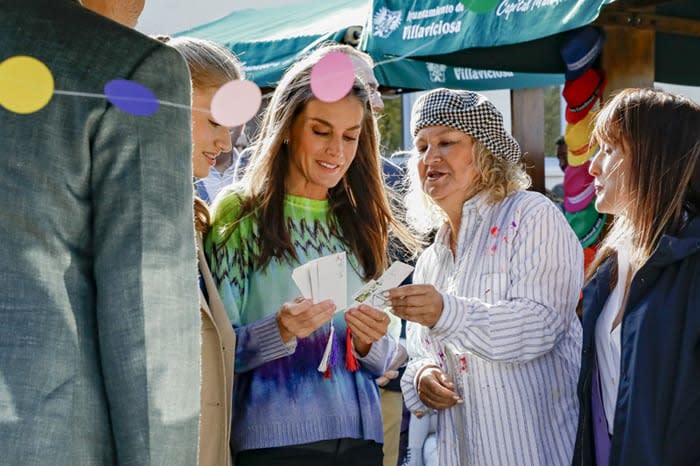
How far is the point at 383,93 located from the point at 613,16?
3.64 metres

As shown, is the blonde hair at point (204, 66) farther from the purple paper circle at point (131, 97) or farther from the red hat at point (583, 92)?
the red hat at point (583, 92)

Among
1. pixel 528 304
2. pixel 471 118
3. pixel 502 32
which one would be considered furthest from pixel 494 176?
pixel 502 32

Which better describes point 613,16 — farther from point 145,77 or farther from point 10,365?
point 10,365

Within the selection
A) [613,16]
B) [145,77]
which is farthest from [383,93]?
[145,77]

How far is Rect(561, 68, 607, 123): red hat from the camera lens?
14.7ft

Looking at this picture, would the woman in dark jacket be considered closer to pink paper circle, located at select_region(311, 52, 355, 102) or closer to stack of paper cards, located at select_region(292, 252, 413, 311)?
stack of paper cards, located at select_region(292, 252, 413, 311)

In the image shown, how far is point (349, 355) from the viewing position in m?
2.67

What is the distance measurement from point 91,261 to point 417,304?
126 cm

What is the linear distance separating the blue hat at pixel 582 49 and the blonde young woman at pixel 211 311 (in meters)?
2.30

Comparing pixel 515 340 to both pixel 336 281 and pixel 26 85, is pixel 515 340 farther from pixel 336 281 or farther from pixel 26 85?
pixel 26 85

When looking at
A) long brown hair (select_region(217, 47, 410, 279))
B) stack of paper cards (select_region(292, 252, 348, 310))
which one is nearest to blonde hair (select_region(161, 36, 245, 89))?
long brown hair (select_region(217, 47, 410, 279))

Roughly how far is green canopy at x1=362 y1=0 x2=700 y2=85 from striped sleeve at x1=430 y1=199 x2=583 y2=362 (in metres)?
1.11

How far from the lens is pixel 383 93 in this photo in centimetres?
773

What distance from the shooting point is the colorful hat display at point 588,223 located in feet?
14.6
